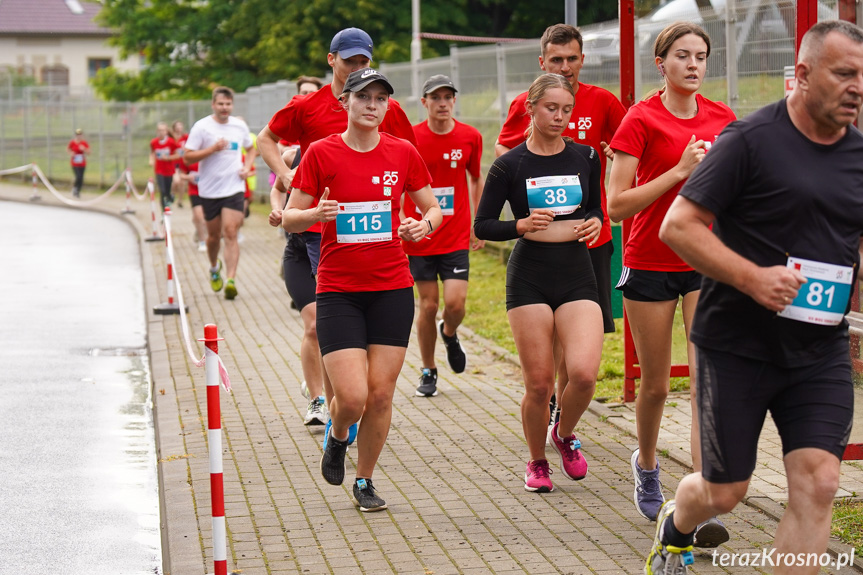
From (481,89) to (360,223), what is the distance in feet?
40.6

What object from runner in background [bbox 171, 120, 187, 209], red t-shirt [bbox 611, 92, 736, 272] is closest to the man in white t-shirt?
red t-shirt [bbox 611, 92, 736, 272]

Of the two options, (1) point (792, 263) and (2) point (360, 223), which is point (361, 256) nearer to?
(2) point (360, 223)

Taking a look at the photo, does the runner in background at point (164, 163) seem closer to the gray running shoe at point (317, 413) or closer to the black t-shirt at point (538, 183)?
the gray running shoe at point (317, 413)

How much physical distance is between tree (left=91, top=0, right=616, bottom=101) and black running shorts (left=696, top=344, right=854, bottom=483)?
35.3 m

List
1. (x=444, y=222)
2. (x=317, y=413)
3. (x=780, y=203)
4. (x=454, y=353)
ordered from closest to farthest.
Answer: (x=780, y=203) < (x=317, y=413) < (x=444, y=222) < (x=454, y=353)

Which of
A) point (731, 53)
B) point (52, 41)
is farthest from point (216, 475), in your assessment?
point (52, 41)

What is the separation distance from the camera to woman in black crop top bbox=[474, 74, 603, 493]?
6188 mm

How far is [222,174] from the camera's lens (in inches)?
551

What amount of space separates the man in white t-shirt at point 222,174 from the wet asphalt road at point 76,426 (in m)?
1.23

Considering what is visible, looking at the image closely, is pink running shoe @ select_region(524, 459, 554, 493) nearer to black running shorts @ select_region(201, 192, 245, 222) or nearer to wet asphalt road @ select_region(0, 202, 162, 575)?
wet asphalt road @ select_region(0, 202, 162, 575)

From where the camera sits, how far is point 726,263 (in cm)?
390

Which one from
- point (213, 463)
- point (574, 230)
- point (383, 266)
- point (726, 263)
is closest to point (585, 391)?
point (574, 230)

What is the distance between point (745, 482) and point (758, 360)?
42 cm

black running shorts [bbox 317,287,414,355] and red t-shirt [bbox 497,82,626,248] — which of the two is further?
red t-shirt [bbox 497,82,626,248]
